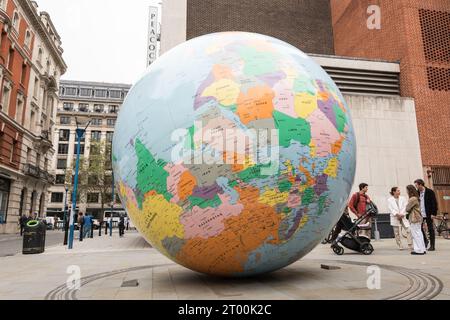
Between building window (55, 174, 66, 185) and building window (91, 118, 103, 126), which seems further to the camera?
building window (91, 118, 103, 126)

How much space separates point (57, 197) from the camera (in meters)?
63.2

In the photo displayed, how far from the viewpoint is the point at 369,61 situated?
19.2 meters

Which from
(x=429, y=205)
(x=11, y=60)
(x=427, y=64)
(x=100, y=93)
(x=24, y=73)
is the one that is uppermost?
(x=100, y=93)

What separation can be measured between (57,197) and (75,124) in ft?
53.1

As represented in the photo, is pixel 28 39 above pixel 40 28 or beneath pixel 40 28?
beneath

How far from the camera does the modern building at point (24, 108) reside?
→ 1062 inches

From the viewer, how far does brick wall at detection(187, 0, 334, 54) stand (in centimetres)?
2347

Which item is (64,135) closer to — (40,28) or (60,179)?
(60,179)

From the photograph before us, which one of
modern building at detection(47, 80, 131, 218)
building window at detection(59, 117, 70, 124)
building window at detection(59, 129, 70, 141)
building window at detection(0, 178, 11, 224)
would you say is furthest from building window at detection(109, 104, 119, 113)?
building window at detection(0, 178, 11, 224)

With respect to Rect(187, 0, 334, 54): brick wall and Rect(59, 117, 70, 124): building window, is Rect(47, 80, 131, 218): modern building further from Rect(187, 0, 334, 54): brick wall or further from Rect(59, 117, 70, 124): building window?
Rect(187, 0, 334, 54): brick wall

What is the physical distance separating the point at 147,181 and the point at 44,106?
126 feet

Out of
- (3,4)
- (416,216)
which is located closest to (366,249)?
(416,216)

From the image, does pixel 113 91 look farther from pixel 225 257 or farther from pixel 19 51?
pixel 225 257

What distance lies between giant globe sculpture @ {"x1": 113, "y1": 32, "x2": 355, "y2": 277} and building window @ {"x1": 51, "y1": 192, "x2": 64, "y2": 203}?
66.3 meters
